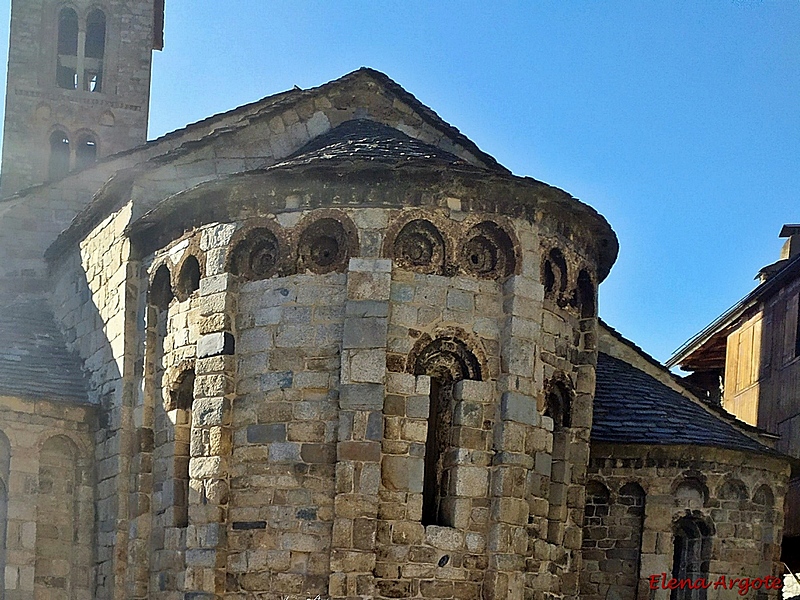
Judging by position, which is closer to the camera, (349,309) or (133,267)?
(349,309)

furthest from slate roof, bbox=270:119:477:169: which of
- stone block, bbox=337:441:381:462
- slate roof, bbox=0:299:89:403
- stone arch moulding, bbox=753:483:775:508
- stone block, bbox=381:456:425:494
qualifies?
stone arch moulding, bbox=753:483:775:508

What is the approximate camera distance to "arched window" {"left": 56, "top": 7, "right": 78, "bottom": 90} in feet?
65.5

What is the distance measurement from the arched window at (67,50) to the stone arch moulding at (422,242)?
11850mm

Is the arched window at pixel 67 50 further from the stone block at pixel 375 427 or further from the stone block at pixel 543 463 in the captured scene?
the stone block at pixel 543 463

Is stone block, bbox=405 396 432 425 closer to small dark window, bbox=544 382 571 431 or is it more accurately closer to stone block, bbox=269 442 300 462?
stone block, bbox=269 442 300 462

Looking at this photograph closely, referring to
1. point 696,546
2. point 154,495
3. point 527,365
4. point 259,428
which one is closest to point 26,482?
point 154,495

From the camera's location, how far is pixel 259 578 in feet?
31.2

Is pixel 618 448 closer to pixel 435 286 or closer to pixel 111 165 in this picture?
pixel 435 286

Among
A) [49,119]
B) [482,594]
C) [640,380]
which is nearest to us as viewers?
[482,594]

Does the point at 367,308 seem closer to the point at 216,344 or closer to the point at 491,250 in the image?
the point at 491,250

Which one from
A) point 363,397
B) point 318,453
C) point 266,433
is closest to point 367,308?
point 363,397

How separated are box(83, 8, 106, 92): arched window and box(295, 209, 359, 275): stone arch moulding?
36.8ft

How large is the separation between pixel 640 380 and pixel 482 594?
5.06m
